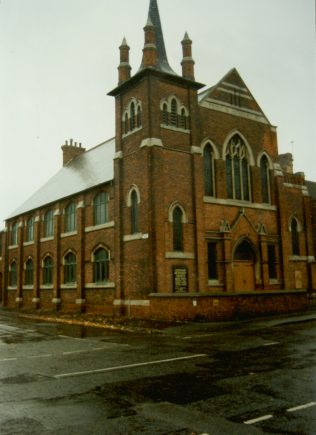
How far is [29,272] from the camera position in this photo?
3894 cm

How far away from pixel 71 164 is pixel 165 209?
20.9m

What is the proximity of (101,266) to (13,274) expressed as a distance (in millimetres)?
17921

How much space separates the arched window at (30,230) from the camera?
39.2 metres

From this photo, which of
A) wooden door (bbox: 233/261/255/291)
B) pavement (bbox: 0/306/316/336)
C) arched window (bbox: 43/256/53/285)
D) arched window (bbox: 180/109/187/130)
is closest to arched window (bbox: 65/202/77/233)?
arched window (bbox: 43/256/53/285)

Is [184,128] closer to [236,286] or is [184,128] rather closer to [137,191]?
[137,191]

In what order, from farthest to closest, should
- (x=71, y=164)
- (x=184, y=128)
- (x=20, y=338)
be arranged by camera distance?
1. (x=71, y=164)
2. (x=184, y=128)
3. (x=20, y=338)

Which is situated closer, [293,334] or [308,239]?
[293,334]

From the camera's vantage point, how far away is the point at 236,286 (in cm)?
2552

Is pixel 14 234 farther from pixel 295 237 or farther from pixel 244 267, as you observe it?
pixel 295 237

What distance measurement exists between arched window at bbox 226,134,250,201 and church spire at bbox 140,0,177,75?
5.82m

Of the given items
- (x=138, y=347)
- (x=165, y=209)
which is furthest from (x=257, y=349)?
(x=165, y=209)

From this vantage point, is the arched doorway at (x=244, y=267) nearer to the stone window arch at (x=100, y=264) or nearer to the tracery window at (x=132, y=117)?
the stone window arch at (x=100, y=264)

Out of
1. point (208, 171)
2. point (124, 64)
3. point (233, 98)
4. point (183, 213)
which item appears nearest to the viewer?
point (183, 213)

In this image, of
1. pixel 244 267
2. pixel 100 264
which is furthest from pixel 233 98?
pixel 100 264
